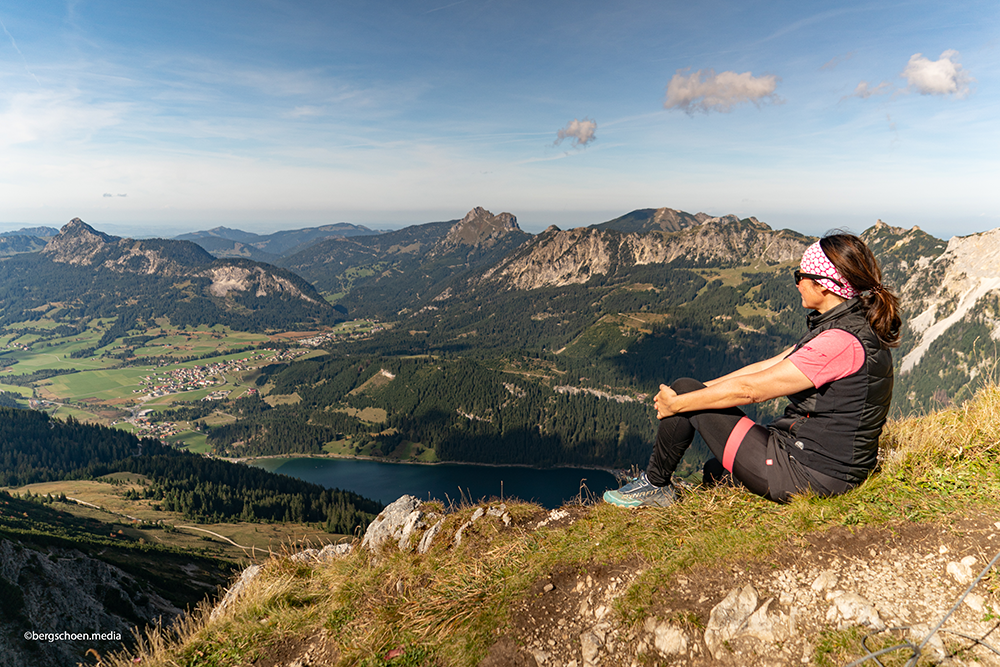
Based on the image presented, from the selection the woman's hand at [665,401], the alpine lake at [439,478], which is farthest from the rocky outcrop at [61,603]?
the alpine lake at [439,478]

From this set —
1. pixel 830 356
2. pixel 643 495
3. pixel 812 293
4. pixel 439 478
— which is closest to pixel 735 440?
pixel 830 356

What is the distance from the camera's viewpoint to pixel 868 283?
5.40m

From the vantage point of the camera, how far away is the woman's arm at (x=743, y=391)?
5.44 m

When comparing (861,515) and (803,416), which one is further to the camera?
(803,416)

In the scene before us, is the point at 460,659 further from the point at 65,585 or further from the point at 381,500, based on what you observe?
the point at 381,500

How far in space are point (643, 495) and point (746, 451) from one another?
2.17 m

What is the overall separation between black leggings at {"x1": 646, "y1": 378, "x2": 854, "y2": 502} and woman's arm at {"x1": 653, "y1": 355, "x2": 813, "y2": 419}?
25cm

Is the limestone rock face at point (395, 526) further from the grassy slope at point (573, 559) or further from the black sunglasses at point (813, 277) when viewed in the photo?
the black sunglasses at point (813, 277)

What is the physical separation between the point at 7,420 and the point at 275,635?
28621 centimetres

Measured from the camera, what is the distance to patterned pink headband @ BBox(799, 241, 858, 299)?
5.52 metres

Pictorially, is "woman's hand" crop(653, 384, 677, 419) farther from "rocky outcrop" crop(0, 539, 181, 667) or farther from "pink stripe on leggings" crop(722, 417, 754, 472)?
"rocky outcrop" crop(0, 539, 181, 667)

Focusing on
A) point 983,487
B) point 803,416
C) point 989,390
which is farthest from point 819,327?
point 989,390

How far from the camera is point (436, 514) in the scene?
1357 centimetres

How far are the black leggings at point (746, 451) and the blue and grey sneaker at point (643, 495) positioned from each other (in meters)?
0.99
